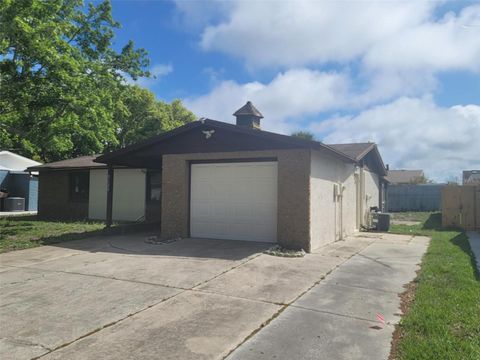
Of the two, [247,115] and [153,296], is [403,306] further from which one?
[247,115]

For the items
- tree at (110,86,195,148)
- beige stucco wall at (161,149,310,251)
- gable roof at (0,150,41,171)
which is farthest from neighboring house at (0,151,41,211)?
beige stucco wall at (161,149,310,251)

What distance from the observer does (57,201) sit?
2005cm

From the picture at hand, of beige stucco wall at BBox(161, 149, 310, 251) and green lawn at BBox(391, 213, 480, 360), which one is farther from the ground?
beige stucco wall at BBox(161, 149, 310, 251)

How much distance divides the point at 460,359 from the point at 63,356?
3977mm

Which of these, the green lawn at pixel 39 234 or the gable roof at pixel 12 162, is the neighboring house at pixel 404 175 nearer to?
the gable roof at pixel 12 162

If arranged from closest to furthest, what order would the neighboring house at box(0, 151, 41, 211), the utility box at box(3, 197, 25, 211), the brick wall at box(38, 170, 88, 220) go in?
1. the brick wall at box(38, 170, 88, 220)
2. the utility box at box(3, 197, 25, 211)
3. the neighboring house at box(0, 151, 41, 211)

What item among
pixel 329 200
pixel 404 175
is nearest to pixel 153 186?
pixel 329 200

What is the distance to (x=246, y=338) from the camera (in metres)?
4.59

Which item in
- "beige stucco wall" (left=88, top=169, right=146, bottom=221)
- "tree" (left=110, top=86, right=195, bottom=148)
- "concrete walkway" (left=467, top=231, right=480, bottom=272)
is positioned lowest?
"concrete walkway" (left=467, top=231, right=480, bottom=272)

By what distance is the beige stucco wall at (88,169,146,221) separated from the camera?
18.1 metres

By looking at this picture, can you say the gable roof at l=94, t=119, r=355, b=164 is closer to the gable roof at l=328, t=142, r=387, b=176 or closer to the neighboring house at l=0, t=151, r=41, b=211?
the gable roof at l=328, t=142, r=387, b=176

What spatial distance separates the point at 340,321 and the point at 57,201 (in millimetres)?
18183

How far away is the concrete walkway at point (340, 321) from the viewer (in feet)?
14.0

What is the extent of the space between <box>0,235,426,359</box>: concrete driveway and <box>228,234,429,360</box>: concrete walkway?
67 millimetres
